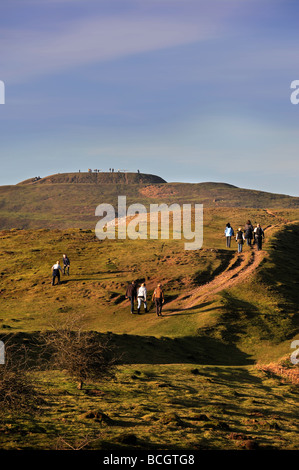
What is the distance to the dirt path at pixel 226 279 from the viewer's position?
3616 centimetres

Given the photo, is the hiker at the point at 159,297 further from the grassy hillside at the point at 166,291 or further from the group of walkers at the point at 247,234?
the group of walkers at the point at 247,234

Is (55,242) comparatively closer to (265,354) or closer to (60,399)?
(265,354)

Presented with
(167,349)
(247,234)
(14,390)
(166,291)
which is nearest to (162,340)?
(167,349)

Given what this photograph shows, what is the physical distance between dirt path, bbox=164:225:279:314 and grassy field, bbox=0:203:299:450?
46 cm

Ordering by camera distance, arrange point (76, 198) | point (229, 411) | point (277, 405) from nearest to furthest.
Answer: point (229, 411), point (277, 405), point (76, 198)

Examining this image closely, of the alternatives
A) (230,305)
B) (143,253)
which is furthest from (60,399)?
(143,253)

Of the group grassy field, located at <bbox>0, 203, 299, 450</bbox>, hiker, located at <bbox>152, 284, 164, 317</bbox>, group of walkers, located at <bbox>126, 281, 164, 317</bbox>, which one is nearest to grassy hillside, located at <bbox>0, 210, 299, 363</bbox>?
grassy field, located at <bbox>0, 203, 299, 450</bbox>

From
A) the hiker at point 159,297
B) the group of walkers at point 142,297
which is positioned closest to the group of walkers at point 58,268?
the group of walkers at point 142,297

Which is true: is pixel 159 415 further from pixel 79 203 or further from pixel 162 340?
pixel 79 203

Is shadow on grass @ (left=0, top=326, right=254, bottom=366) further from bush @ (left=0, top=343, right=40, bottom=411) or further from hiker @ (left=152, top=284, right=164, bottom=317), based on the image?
bush @ (left=0, top=343, right=40, bottom=411)

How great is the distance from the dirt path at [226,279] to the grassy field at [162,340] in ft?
1.52

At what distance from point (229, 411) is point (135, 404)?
3237 mm

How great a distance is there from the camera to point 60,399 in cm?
1634

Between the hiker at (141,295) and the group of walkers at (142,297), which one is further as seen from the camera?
the hiker at (141,295)
